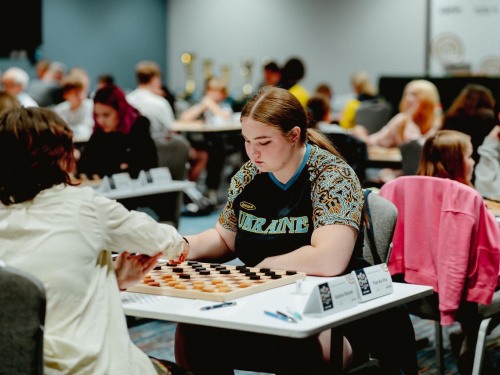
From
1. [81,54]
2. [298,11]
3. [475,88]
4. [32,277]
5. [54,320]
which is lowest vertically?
[54,320]

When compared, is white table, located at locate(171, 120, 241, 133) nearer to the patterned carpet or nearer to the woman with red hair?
the woman with red hair

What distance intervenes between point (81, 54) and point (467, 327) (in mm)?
10072

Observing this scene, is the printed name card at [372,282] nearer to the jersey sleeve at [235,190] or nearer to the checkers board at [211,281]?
the checkers board at [211,281]

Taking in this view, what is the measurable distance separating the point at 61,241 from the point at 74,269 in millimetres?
71

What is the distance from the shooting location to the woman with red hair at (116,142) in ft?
15.2

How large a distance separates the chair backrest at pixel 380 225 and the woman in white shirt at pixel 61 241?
108cm

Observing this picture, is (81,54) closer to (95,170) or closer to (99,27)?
(99,27)

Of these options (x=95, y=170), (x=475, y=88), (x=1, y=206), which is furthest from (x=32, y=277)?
(x=475, y=88)

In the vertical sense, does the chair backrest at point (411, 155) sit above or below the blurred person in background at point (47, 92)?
below

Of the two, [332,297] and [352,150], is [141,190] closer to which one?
[352,150]

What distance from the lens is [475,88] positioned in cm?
518

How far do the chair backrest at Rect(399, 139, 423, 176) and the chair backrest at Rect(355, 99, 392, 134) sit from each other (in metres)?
3.17

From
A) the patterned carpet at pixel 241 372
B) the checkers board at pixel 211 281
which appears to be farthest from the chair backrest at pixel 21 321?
the patterned carpet at pixel 241 372

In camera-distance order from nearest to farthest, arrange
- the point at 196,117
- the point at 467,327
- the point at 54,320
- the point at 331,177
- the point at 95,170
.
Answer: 1. the point at 54,320
2. the point at 331,177
3. the point at 467,327
4. the point at 95,170
5. the point at 196,117
